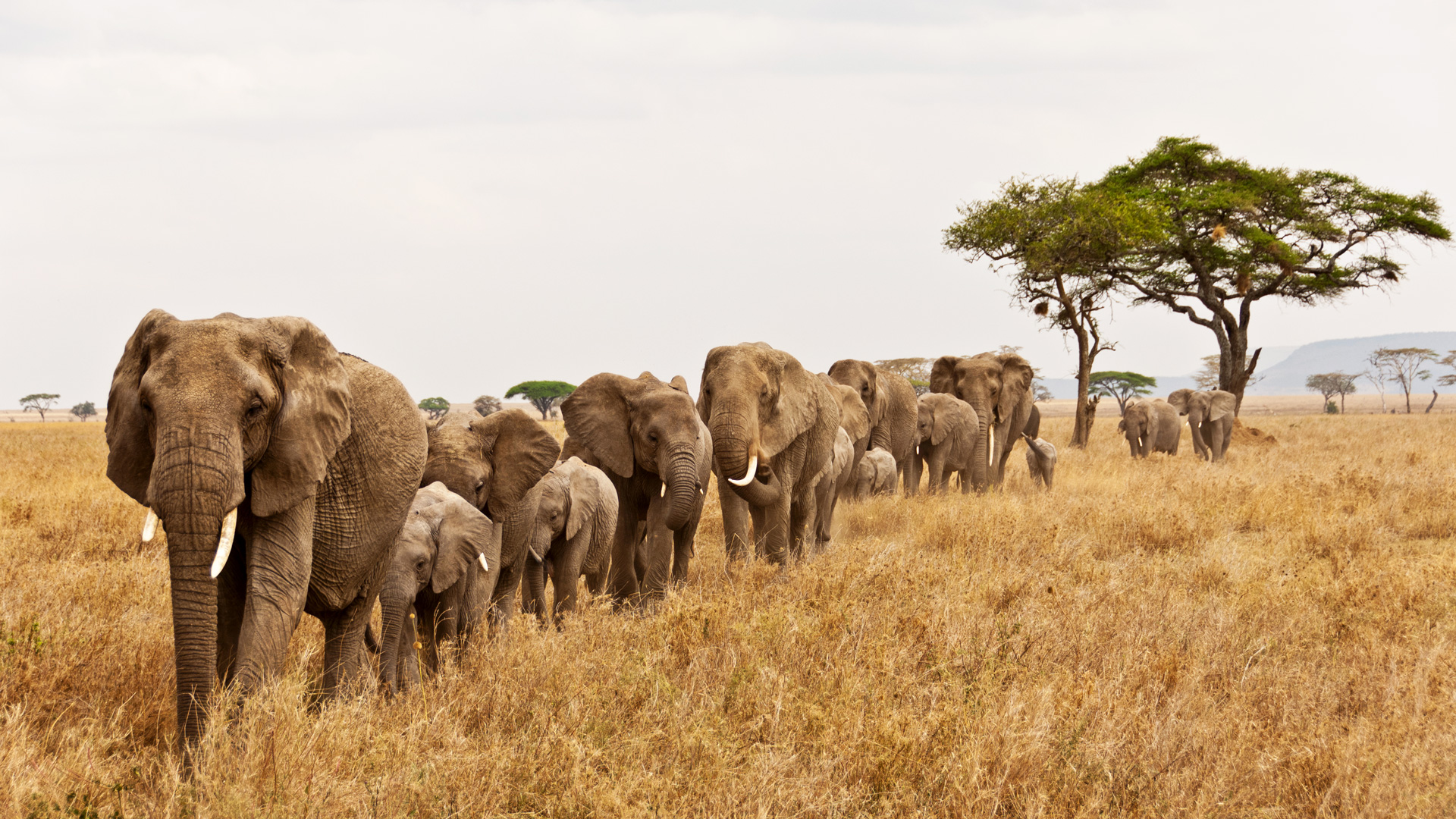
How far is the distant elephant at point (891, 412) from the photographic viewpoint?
14172mm

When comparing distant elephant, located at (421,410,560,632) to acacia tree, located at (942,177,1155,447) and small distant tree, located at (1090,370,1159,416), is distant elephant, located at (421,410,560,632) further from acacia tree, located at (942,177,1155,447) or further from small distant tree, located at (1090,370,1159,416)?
small distant tree, located at (1090,370,1159,416)

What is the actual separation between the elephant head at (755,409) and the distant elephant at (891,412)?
5.09 meters

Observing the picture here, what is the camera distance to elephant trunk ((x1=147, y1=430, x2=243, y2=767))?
348 cm

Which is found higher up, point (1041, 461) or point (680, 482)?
point (680, 482)

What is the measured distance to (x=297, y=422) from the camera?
3938 mm

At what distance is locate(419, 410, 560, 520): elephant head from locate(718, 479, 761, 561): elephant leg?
2232 mm

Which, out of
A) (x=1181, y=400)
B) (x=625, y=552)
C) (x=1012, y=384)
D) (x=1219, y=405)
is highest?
(x=1012, y=384)

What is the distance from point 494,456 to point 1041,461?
1237cm

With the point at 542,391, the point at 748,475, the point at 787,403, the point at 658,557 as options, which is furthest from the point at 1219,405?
the point at 542,391

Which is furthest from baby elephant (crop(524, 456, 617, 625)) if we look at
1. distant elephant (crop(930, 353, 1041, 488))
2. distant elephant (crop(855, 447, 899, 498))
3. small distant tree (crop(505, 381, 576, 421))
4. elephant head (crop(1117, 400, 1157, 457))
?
small distant tree (crop(505, 381, 576, 421))

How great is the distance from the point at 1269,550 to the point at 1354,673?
4.45m

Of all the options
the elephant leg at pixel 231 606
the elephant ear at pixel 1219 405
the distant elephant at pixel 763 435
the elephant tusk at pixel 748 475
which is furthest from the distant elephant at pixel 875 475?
the elephant ear at pixel 1219 405

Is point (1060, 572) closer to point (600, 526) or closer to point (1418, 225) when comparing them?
point (600, 526)

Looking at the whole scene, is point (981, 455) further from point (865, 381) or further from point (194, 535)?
point (194, 535)
